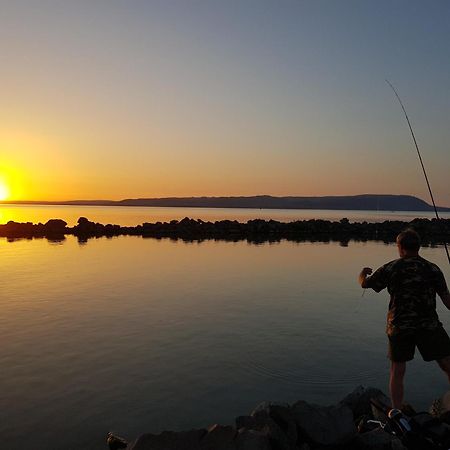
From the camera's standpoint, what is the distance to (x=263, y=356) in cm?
938

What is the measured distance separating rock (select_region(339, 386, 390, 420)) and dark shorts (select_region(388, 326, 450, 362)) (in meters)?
1.07

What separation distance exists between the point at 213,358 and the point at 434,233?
1948 inches

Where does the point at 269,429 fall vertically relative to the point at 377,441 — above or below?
above

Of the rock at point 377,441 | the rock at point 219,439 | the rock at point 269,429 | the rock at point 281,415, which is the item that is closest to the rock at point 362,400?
the rock at point 377,441

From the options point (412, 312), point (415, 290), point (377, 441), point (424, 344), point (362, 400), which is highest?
point (415, 290)

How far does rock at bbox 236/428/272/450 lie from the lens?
16.2 feet

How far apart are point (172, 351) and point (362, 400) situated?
423cm

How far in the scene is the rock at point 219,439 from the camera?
4.96m

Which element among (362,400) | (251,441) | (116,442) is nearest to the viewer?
(251,441)

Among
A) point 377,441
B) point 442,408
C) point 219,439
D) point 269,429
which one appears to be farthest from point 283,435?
point 442,408

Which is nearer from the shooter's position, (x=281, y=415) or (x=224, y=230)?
(x=281, y=415)

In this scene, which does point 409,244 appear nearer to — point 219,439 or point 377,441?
point 377,441

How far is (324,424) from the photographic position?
571 cm

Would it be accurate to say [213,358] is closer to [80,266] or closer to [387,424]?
[387,424]
